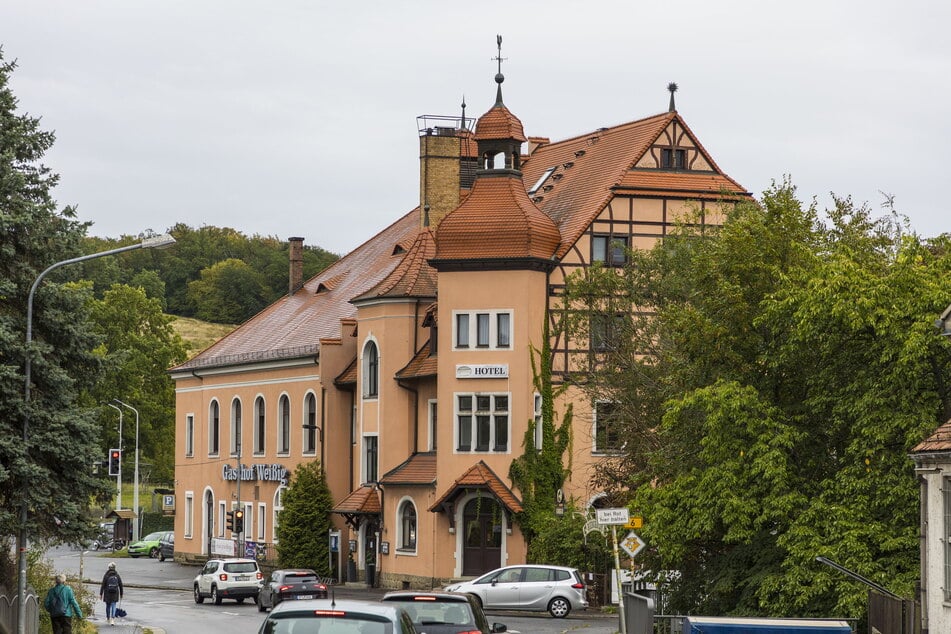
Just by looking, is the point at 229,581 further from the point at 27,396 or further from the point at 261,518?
the point at 27,396

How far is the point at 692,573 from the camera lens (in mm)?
36719

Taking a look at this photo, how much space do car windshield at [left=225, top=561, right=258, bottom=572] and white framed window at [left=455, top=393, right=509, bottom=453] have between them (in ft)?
24.9

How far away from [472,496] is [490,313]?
5.96 metres

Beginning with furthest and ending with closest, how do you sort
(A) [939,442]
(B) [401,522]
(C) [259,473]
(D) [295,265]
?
1. (D) [295,265]
2. (C) [259,473]
3. (B) [401,522]
4. (A) [939,442]

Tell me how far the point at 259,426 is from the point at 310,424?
561 centimetres

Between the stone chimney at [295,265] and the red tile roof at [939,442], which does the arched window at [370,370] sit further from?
the red tile roof at [939,442]

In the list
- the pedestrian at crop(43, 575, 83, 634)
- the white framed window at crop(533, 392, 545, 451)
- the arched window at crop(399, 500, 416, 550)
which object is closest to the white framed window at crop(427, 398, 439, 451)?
the arched window at crop(399, 500, 416, 550)

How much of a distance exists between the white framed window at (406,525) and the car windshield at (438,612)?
108 feet

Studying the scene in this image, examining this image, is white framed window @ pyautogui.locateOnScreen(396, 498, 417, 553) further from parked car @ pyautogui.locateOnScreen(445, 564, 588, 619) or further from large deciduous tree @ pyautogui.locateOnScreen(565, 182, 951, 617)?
large deciduous tree @ pyautogui.locateOnScreen(565, 182, 951, 617)

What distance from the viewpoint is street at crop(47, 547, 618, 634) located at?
3928 centimetres

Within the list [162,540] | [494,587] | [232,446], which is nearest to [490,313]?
[494,587]

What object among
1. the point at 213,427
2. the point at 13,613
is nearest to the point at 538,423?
the point at 213,427

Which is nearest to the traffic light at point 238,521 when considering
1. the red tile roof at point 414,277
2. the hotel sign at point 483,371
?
the red tile roof at point 414,277

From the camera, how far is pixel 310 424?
65188 mm
